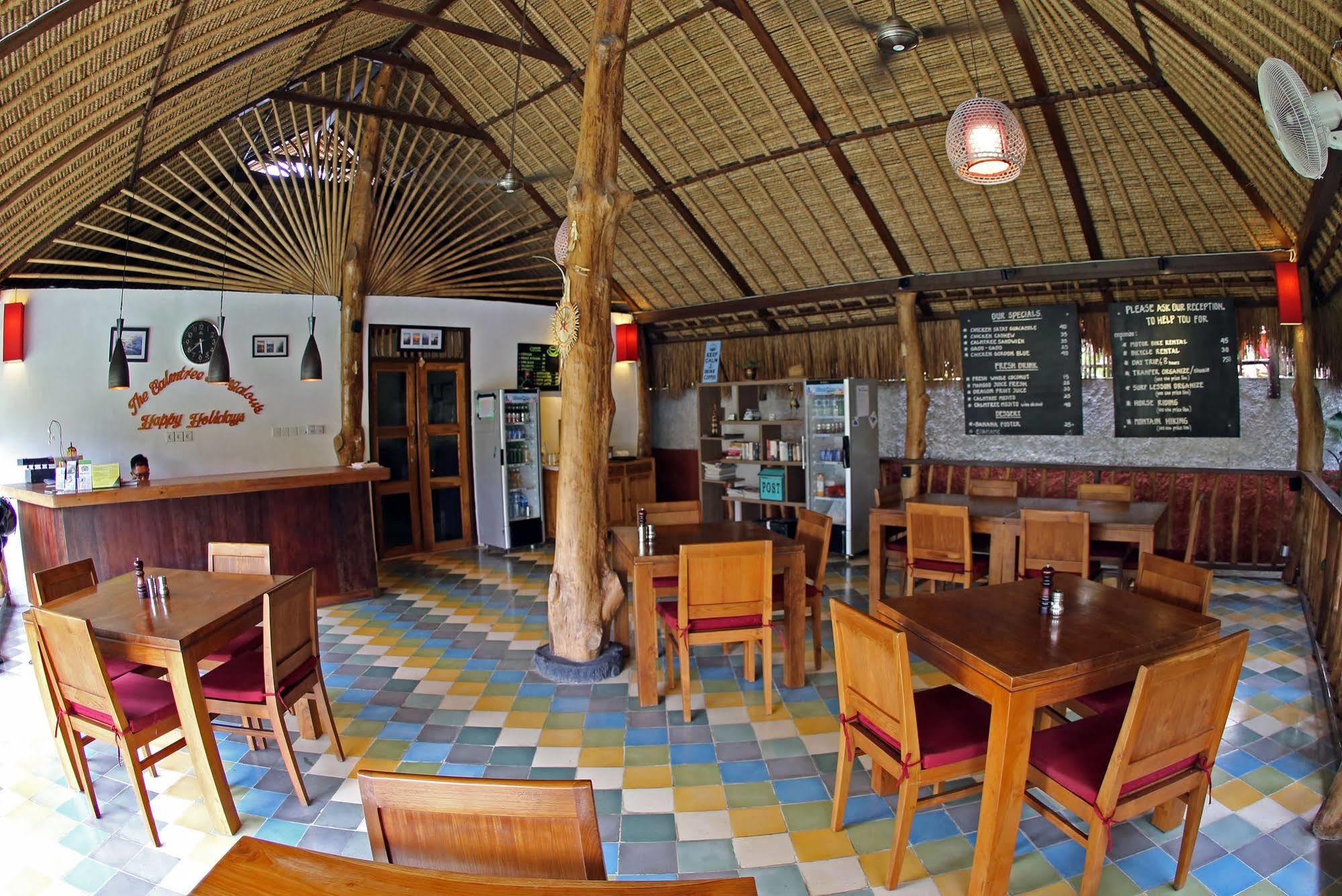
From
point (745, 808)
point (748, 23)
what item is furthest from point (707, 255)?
point (745, 808)

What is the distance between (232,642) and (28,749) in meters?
1.08

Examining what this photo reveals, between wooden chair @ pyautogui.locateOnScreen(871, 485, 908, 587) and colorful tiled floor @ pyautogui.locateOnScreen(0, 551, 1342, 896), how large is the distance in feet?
3.69

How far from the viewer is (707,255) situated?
28.5ft

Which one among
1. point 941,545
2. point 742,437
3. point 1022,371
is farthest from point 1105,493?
point 742,437

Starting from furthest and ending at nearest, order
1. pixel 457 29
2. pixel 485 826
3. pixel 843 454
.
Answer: pixel 843 454 < pixel 457 29 < pixel 485 826

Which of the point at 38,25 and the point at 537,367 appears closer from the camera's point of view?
the point at 38,25

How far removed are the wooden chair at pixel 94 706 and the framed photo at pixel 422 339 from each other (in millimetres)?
5711

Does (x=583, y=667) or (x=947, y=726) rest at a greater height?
(x=947, y=726)

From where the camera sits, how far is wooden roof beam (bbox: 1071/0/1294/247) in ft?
16.1

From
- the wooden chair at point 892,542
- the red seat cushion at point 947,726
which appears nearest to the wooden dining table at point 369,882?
the red seat cushion at point 947,726

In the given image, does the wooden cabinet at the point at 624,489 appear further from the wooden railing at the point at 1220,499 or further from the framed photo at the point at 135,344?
the wooden railing at the point at 1220,499

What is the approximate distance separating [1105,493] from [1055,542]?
1.40 m

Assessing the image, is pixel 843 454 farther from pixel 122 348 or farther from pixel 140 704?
pixel 122 348

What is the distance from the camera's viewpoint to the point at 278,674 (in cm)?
330
